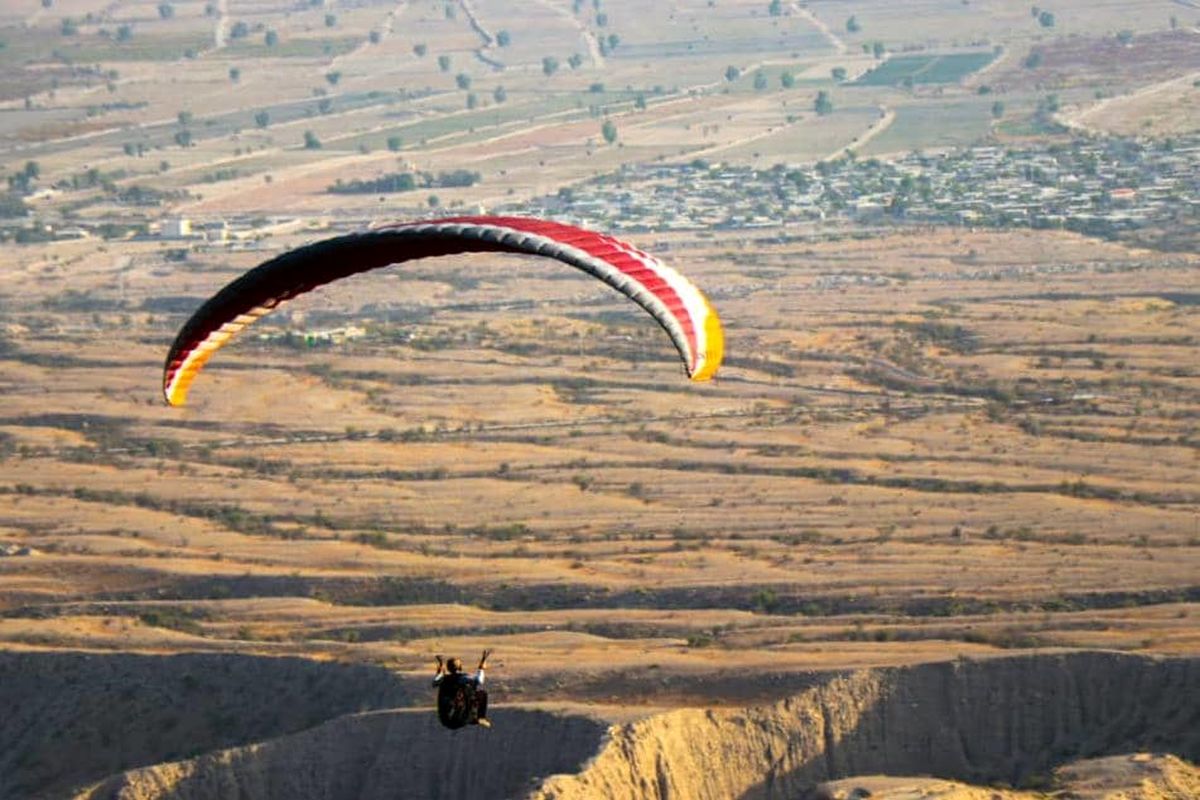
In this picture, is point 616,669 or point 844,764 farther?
point 616,669

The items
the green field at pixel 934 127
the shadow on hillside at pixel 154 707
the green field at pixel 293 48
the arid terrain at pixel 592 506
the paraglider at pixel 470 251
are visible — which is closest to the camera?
the paraglider at pixel 470 251

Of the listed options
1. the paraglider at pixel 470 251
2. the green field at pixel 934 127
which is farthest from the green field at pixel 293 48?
the paraglider at pixel 470 251

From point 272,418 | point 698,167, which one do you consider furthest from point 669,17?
point 272,418

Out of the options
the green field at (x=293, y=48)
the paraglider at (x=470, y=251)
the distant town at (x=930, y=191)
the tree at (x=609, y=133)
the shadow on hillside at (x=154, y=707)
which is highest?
the paraglider at (x=470, y=251)

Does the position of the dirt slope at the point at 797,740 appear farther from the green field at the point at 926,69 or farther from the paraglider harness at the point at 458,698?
the green field at the point at 926,69

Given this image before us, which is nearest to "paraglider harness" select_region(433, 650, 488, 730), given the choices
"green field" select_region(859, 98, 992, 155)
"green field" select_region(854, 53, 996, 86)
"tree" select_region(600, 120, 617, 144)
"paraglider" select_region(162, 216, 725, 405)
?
"paraglider" select_region(162, 216, 725, 405)

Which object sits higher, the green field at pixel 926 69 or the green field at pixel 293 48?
the green field at pixel 293 48

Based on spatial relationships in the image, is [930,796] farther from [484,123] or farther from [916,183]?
[484,123]
